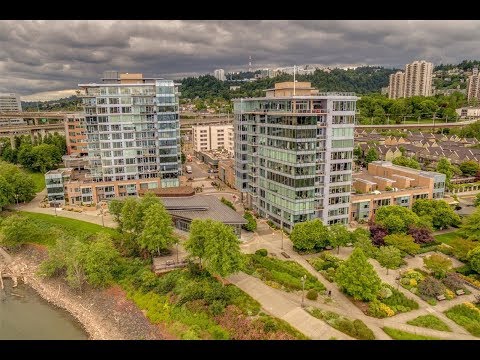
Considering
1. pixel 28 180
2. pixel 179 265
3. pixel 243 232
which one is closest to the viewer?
pixel 179 265

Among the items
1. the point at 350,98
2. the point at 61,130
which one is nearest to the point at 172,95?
the point at 350,98

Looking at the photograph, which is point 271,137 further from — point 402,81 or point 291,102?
point 402,81

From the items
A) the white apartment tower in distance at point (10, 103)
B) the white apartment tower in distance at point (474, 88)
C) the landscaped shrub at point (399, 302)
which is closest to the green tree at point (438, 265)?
the landscaped shrub at point (399, 302)

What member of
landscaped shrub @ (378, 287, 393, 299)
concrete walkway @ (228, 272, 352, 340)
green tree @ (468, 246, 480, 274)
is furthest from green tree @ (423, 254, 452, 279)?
concrete walkway @ (228, 272, 352, 340)

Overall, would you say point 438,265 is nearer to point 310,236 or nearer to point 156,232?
point 310,236

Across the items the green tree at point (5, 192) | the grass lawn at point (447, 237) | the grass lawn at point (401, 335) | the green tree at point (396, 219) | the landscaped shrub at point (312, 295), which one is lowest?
the grass lawn at point (401, 335)

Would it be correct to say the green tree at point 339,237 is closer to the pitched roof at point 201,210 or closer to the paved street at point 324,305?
the paved street at point 324,305
